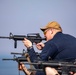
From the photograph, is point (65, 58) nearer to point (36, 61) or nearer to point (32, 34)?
point (36, 61)

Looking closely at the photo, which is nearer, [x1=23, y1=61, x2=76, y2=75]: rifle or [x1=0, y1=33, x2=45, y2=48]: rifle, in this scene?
[x1=23, y1=61, x2=76, y2=75]: rifle

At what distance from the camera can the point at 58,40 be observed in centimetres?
1227

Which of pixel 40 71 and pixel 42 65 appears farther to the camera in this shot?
pixel 40 71

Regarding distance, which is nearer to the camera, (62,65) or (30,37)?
(62,65)

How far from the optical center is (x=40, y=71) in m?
13.0

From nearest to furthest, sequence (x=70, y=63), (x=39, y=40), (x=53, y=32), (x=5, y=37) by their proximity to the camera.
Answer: (x=70, y=63) < (x=53, y=32) < (x=39, y=40) < (x=5, y=37)

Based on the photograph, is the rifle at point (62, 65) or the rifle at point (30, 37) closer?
the rifle at point (62, 65)

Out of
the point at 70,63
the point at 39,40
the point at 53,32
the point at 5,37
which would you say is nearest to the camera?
the point at 70,63

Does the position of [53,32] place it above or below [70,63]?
above

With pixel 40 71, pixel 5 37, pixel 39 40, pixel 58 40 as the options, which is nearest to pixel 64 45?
pixel 58 40

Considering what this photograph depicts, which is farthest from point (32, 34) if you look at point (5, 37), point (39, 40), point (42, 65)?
point (42, 65)

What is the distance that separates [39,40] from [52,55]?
319 centimetres

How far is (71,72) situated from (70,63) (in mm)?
220

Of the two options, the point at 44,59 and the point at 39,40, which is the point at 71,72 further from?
the point at 39,40
